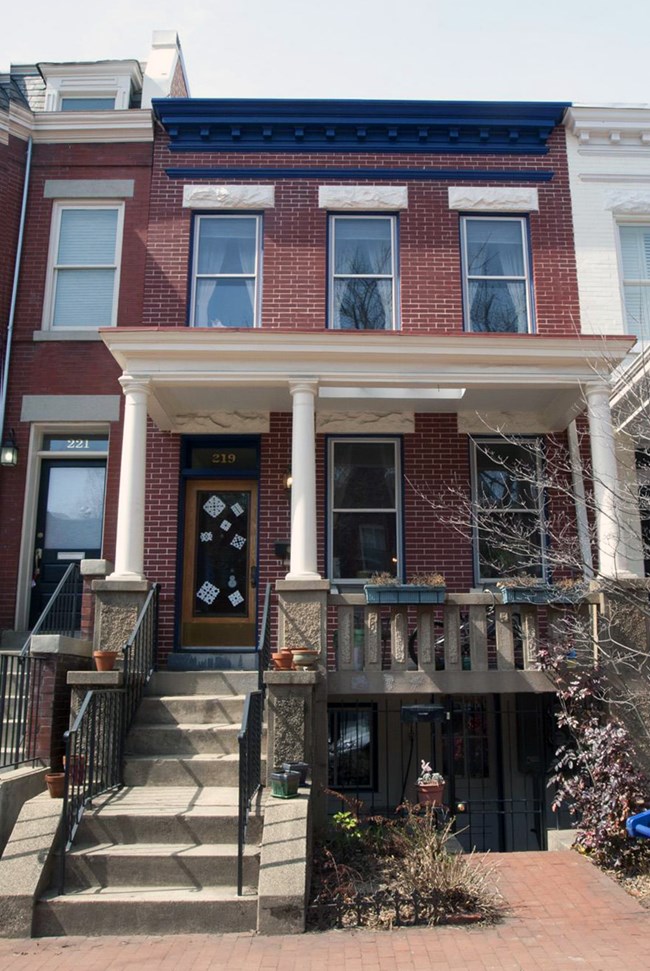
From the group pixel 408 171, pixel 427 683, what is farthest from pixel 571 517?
pixel 408 171

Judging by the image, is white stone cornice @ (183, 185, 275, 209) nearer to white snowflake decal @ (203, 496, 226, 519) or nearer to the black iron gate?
white snowflake decal @ (203, 496, 226, 519)

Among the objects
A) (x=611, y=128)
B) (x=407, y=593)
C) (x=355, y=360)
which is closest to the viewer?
(x=407, y=593)

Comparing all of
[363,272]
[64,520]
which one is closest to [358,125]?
[363,272]

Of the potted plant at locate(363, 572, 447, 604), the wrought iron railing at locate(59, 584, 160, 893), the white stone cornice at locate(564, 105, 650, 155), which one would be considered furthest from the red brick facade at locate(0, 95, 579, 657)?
the potted plant at locate(363, 572, 447, 604)

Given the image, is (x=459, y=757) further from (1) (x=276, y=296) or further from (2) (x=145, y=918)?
(1) (x=276, y=296)

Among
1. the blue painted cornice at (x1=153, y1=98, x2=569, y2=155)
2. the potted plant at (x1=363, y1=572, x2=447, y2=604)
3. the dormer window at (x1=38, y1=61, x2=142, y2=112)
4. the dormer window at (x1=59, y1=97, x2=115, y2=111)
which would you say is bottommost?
the potted plant at (x1=363, y1=572, x2=447, y2=604)

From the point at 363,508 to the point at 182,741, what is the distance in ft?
13.9

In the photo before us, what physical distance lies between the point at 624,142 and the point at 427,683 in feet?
28.0

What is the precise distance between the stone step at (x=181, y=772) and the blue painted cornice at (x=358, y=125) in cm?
854

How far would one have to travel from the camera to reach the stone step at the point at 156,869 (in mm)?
6301

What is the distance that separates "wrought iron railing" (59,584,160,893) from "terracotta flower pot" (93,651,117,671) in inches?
4.9

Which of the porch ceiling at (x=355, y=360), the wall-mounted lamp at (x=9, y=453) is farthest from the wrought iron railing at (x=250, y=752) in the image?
the wall-mounted lamp at (x=9, y=453)

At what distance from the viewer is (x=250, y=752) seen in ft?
22.7

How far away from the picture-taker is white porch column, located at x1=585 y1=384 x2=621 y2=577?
8695 mm
